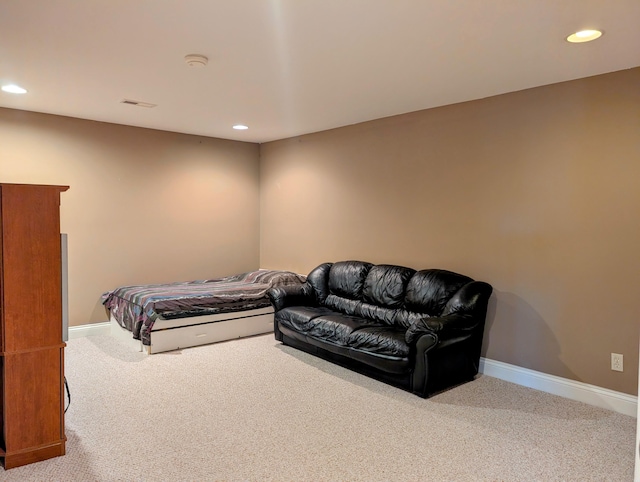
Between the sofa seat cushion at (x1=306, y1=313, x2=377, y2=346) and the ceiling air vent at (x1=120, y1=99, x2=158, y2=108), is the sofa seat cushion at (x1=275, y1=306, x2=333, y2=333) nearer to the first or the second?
the sofa seat cushion at (x1=306, y1=313, x2=377, y2=346)

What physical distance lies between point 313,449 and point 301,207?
3.73m

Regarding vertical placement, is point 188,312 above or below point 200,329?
above

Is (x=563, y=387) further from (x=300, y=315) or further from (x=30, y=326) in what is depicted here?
(x=30, y=326)

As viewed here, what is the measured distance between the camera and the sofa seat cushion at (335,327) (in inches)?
155

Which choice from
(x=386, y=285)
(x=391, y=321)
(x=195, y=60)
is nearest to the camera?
(x=195, y=60)

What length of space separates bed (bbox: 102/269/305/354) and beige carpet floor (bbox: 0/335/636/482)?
1.57ft

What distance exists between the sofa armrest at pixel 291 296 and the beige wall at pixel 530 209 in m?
0.75

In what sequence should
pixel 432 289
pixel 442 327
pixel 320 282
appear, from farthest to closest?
pixel 320 282, pixel 432 289, pixel 442 327

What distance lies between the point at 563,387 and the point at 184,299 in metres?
3.50

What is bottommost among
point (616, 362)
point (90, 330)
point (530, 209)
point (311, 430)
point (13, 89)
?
point (311, 430)

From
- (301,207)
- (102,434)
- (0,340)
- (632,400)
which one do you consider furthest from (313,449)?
(301,207)

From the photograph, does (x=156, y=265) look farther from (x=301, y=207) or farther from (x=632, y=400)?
(x=632, y=400)

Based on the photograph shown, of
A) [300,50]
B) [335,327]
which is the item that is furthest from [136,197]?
[300,50]

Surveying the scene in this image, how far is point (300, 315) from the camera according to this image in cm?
446
